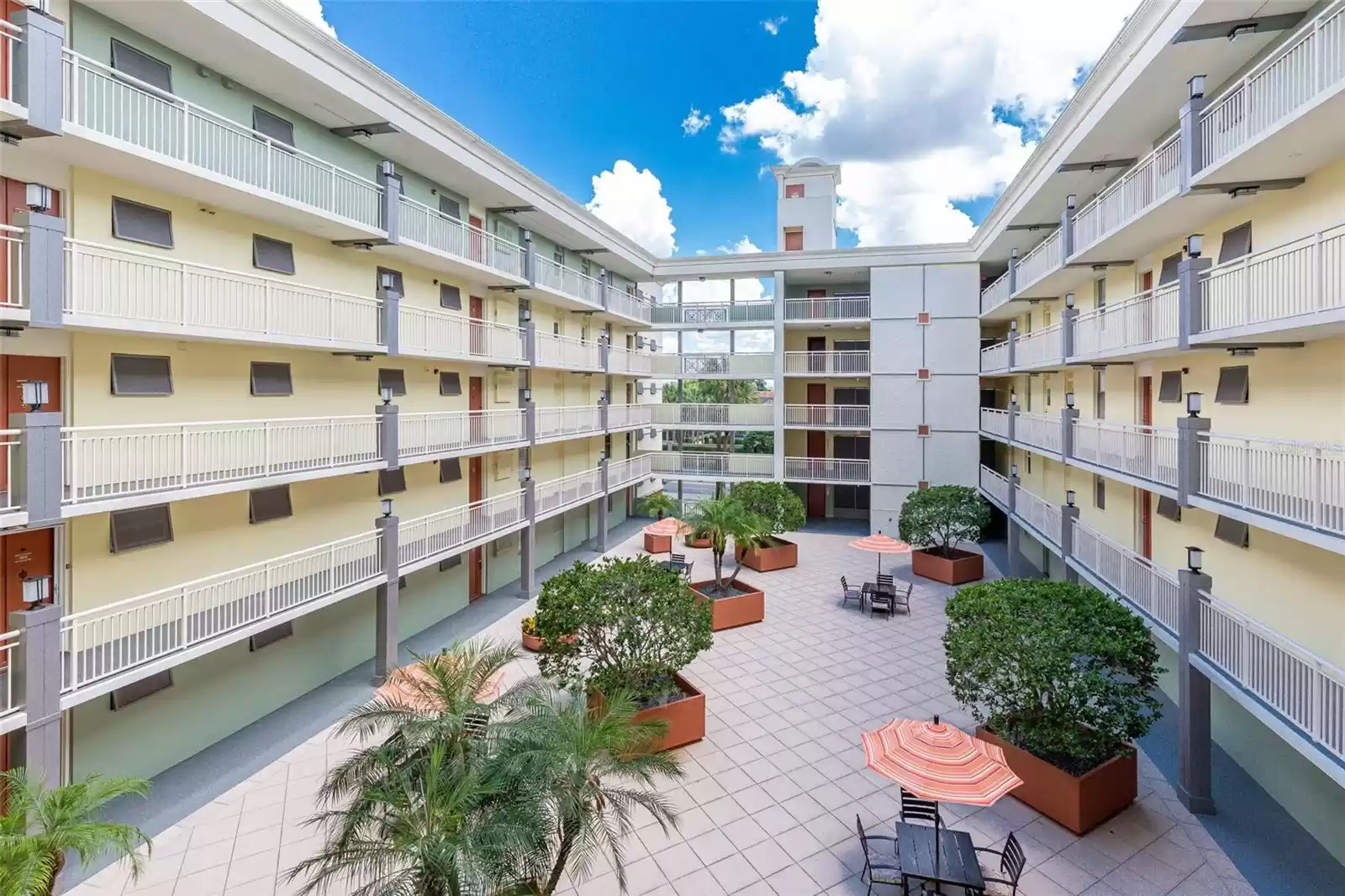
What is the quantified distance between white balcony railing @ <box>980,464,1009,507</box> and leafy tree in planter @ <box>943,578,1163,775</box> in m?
12.4

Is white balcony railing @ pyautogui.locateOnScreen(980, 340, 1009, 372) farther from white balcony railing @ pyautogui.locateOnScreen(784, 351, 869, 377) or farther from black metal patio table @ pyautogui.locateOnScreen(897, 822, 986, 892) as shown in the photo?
black metal patio table @ pyautogui.locateOnScreen(897, 822, 986, 892)

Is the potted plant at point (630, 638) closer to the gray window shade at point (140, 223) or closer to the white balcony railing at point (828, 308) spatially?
the gray window shade at point (140, 223)

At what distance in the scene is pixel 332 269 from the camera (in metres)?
13.1

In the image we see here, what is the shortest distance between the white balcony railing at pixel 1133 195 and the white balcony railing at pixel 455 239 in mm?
13835

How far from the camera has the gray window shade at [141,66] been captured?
9.09 meters

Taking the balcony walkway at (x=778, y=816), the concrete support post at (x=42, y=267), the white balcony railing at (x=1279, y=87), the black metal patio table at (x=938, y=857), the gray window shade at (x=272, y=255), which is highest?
the white balcony railing at (x=1279, y=87)

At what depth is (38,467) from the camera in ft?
24.1

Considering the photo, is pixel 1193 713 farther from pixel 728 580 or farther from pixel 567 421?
pixel 567 421

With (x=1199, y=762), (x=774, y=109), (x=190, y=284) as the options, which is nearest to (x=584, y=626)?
(x=190, y=284)

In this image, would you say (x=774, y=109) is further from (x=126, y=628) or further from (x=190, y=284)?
(x=126, y=628)

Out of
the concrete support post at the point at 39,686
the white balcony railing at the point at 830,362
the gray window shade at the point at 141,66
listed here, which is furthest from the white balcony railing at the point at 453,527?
the white balcony railing at the point at 830,362

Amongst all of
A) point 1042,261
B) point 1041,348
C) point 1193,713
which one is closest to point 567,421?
point 1041,348

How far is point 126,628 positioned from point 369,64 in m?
10.5

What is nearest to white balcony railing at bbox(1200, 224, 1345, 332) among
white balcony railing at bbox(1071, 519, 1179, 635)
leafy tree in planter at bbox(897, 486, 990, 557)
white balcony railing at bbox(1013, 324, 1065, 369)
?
white balcony railing at bbox(1071, 519, 1179, 635)
